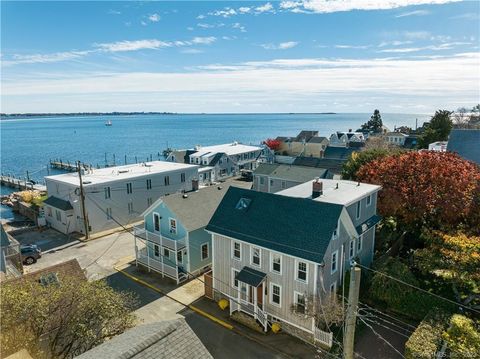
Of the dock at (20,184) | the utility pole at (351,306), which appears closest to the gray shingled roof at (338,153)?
the dock at (20,184)

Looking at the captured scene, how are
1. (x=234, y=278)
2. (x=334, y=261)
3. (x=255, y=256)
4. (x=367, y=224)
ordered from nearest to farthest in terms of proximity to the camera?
1. (x=334, y=261)
2. (x=255, y=256)
3. (x=234, y=278)
4. (x=367, y=224)

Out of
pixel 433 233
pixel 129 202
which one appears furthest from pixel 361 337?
pixel 129 202

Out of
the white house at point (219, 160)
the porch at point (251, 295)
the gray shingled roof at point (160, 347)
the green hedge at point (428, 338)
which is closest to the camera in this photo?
the gray shingled roof at point (160, 347)

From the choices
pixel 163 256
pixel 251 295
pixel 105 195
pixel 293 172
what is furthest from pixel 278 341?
pixel 293 172

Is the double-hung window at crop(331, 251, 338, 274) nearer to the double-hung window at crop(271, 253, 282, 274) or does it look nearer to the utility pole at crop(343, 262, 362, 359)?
the double-hung window at crop(271, 253, 282, 274)

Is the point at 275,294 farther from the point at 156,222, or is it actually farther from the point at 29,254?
the point at 29,254

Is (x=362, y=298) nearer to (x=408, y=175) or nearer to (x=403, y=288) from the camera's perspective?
(x=403, y=288)

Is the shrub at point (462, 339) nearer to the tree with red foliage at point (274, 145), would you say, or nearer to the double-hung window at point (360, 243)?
the double-hung window at point (360, 243)
